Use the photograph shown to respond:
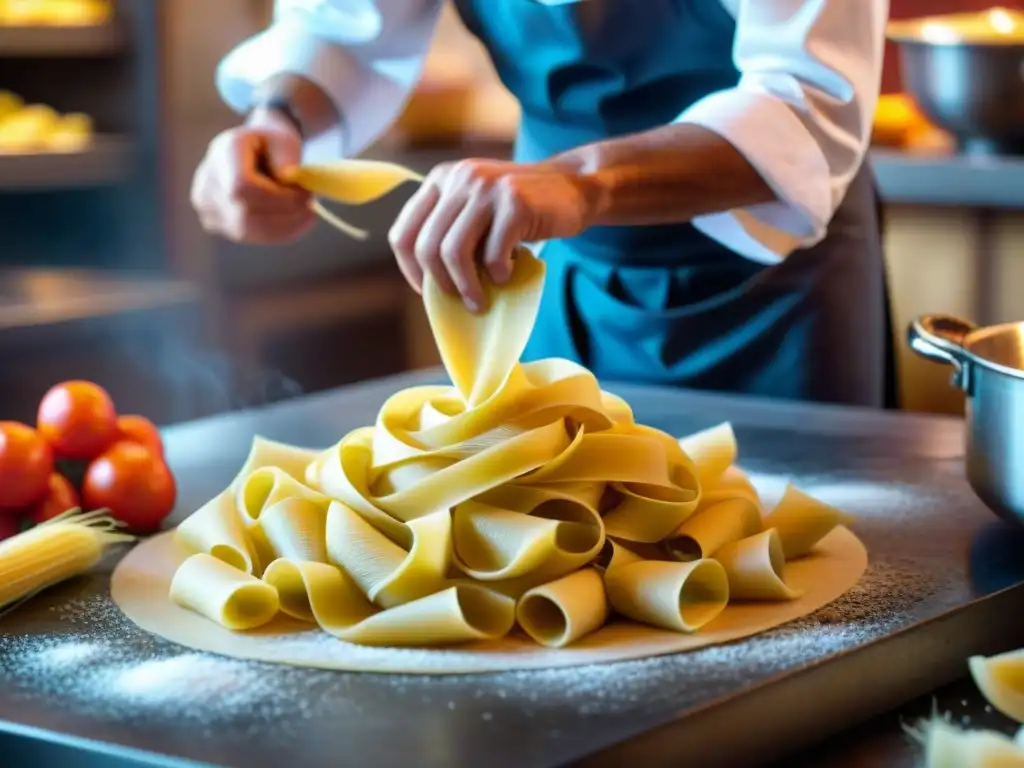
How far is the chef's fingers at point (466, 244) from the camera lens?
125 centimetres

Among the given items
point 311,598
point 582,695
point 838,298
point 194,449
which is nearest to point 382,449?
point 311,598

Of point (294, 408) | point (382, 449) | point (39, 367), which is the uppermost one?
point (382, 449)

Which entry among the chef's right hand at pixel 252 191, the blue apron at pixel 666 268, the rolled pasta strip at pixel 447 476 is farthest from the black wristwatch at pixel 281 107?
the rolled pasta strip at pixel 447 476

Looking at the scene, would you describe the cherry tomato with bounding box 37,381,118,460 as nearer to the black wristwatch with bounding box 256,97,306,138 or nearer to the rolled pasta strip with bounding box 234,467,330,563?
the rolled pasta strip with bounding box 234,467,330,563

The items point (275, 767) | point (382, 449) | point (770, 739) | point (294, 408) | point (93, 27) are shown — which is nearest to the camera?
point (275, 767)

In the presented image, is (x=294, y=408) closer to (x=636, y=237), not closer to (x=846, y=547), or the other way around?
(x=636, y=237)

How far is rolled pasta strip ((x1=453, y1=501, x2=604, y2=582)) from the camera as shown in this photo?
1.15 metres

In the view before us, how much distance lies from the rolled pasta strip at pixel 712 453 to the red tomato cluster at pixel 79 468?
463 millimetres

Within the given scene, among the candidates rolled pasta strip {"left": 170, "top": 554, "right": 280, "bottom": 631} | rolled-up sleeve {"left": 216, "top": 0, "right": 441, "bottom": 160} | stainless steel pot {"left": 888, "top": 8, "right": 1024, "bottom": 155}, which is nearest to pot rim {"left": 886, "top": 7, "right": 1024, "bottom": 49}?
stainless steel pot {"left": 888, "top": 8, "right": 1024, "bottom": 155}

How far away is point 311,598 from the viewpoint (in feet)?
3.79

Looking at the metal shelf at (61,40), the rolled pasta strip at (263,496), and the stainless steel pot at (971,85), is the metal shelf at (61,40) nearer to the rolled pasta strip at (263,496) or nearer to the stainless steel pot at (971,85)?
the stainless steel pot at (971,85)

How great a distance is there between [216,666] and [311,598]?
0.34 feet

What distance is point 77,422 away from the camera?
4.70ft

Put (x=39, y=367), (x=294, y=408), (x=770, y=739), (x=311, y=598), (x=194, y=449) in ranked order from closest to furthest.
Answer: (x=770, y=739), (x=311, y=598), (x=194, y=449), (x=294, y=408), (x=39, y=367)
